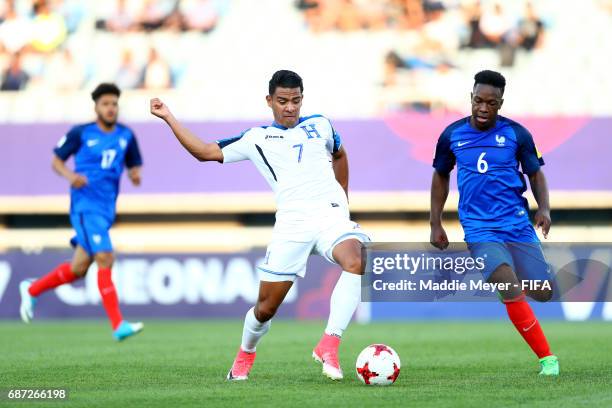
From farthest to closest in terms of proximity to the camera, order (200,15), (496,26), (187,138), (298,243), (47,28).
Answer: (47,28) < (200,15) < (496,26) < (298,243) < (187,138)

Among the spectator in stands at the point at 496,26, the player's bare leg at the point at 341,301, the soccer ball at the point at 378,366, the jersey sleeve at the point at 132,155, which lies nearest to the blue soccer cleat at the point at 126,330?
the jersey sleeve at the point at 132,155

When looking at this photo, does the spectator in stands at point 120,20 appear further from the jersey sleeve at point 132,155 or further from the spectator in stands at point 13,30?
the jersey sleeve at point 132,155

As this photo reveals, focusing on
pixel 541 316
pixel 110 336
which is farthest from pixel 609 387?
pixel 541 316

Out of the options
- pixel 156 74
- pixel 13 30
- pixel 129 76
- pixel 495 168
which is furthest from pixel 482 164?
pixel 13 30

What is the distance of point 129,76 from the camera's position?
22.4m

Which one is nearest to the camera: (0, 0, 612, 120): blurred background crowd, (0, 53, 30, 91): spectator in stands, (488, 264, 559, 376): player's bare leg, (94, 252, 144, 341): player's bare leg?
(488, 264, 559, 376): player's bare leg

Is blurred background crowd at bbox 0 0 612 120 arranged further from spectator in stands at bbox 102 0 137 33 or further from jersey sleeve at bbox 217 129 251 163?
jersey sleeve at bbox 217 129 251 163

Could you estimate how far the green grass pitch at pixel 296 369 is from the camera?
6258 mm

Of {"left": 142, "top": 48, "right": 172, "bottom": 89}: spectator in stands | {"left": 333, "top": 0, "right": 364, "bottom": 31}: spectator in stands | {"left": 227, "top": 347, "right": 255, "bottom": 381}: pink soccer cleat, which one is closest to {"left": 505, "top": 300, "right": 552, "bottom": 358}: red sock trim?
{"left": 227, "top": 347, "right": 255, "bottom": 381}: pink soccer cleat

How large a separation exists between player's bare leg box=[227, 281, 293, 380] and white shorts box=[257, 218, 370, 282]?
2.3 inches

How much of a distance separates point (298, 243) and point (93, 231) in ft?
15.1

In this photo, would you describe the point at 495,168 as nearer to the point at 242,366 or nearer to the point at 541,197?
the point at 541,197

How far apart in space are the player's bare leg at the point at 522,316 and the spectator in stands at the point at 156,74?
15.4 meters

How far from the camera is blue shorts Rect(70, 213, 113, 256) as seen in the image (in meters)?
11.3
